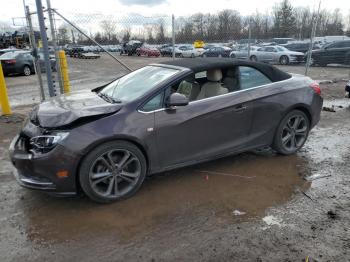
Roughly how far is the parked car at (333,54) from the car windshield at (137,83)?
18359 millimetres

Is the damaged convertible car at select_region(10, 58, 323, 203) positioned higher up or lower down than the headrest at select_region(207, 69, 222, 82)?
lower down

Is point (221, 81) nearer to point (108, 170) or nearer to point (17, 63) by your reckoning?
point (108, 170)

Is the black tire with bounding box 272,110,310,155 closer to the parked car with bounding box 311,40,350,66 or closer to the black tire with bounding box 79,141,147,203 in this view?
the black tire with bounding box 79,141,147,203

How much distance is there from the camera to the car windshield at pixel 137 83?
4055 millimetres

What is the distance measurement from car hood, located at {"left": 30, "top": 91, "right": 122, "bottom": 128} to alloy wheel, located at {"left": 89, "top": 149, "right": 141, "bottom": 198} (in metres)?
0.48

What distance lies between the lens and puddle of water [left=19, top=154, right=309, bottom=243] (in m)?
3.27

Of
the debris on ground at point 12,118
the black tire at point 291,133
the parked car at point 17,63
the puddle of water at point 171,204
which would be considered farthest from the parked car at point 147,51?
the puddle of water at point 171,204

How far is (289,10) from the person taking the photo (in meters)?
65.6

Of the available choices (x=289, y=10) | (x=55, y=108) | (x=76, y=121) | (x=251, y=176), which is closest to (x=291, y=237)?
(x=251, y=176)

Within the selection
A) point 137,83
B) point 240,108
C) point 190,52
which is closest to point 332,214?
point 240,108

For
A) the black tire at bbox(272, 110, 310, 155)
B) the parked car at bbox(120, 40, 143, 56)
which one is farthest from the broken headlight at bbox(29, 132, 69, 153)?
the parked car at bbox(120, 40, 143, 56)

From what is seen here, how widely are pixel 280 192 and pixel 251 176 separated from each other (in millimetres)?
519

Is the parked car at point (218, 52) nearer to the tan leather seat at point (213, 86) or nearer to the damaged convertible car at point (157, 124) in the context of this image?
the damaged convertible car at point (157, 124)

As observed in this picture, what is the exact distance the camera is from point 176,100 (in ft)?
12.5
